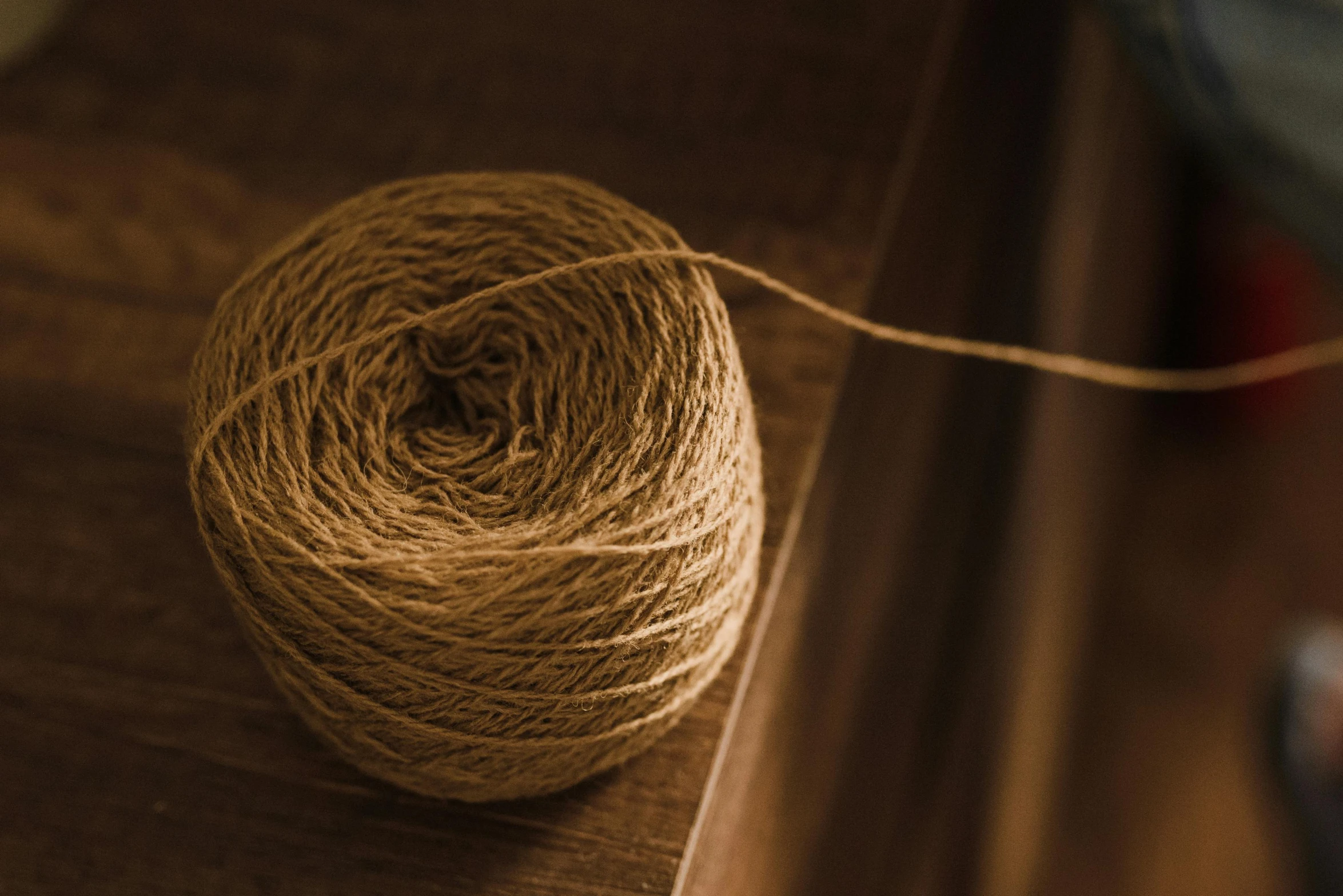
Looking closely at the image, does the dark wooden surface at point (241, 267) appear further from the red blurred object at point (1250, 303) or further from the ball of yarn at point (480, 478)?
the red blurred object at point (1250, 303)

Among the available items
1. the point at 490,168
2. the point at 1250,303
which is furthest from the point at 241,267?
the point at 1250,303

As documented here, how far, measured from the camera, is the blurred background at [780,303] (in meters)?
0.67

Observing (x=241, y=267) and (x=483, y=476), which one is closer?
(x=483, y=476)

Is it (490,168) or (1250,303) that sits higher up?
(490,168)

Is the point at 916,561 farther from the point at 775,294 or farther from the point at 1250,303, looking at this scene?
the point at 1250,303

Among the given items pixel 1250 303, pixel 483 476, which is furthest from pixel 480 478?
pixel 1250 303

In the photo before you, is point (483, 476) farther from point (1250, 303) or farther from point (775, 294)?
point (1250, 303)

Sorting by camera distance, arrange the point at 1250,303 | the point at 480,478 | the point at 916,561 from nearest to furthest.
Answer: the point at 480,478 → the point at 916,561 → the point at 1250,303

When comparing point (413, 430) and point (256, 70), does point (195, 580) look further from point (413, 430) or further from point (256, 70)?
point (256, 70)

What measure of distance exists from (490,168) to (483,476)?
41 cm

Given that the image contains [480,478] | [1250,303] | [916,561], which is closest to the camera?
[480,478]

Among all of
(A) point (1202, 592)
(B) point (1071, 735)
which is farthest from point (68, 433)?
(A) point (1202, 592)

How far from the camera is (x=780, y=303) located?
0.81 metres

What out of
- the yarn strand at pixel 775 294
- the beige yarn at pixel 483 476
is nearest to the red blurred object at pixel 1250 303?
the yarn strand at pixel 775 294
